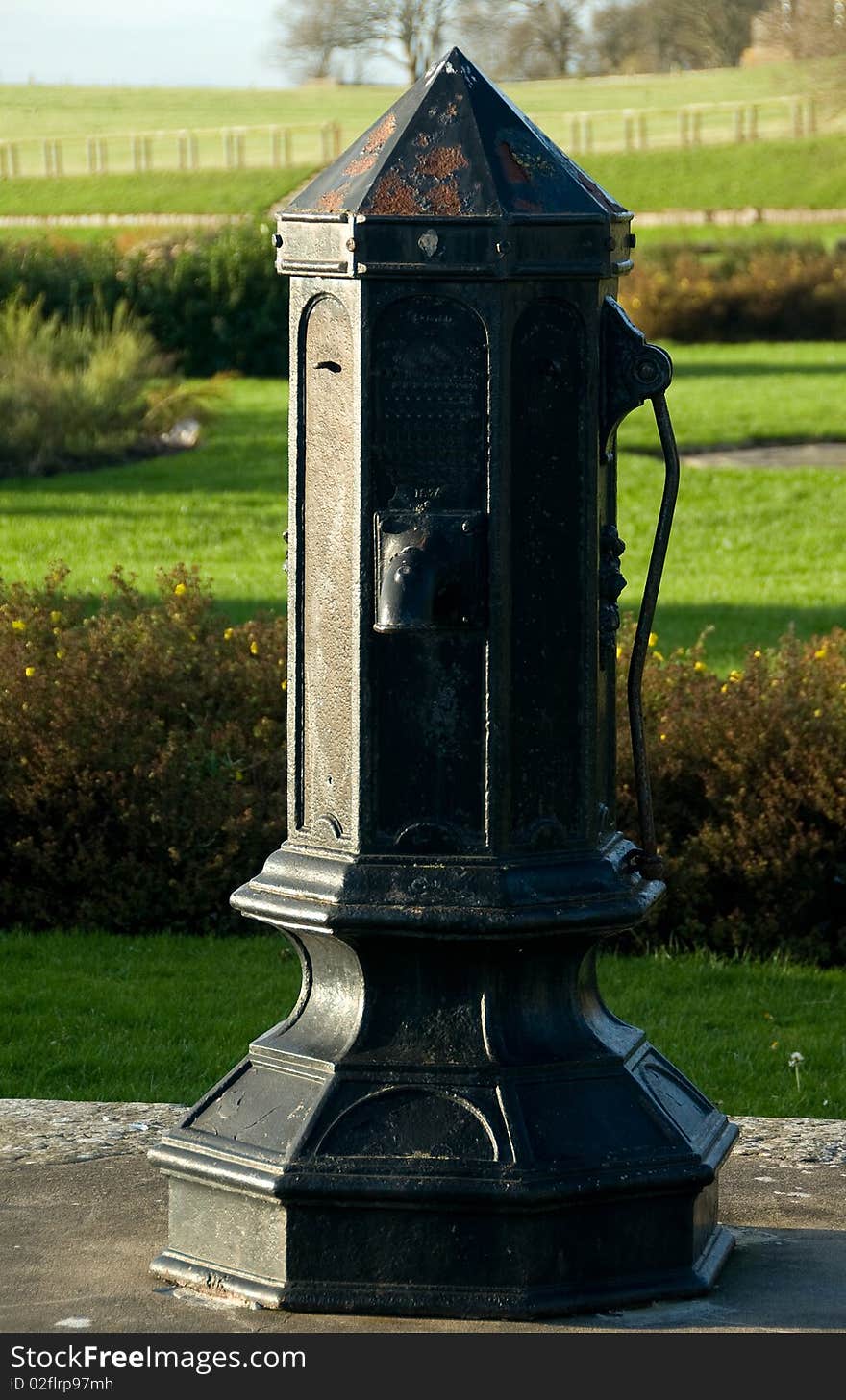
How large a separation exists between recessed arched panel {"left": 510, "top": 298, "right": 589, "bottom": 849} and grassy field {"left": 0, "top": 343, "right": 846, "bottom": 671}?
680 cm

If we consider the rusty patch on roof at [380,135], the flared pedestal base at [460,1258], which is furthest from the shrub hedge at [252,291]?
the flared pedestal base at [460,1258]

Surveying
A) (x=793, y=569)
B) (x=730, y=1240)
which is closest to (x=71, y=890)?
(x=730, y=1240)

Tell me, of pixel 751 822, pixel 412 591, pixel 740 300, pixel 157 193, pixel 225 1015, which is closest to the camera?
pixel 412 591

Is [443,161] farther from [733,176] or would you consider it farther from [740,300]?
[733,176]

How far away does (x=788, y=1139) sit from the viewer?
15.3ft

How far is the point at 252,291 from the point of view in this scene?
2766 centimetres

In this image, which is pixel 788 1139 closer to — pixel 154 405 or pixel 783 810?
pixel 783 810

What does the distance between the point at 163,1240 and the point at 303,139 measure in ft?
91.2

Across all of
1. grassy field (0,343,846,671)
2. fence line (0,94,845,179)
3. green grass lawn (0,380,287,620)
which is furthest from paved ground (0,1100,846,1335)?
fence line (0,94,845,179)

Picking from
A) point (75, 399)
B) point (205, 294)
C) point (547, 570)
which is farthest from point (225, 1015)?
point (205, 294)

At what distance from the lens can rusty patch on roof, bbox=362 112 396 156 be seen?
12.1 feet

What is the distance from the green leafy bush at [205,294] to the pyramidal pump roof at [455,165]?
2340 centimetres

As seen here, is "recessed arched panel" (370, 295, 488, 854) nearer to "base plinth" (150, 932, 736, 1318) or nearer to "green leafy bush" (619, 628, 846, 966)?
"base plinth" (150, 932, 736, 1318)

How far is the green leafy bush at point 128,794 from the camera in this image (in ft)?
23.5
